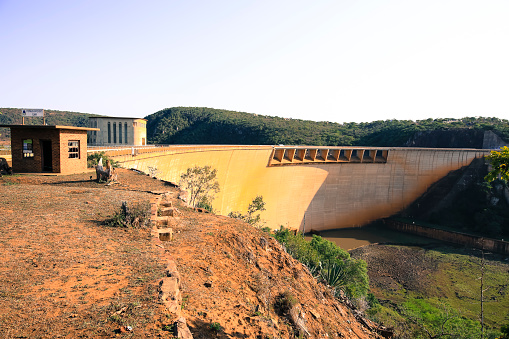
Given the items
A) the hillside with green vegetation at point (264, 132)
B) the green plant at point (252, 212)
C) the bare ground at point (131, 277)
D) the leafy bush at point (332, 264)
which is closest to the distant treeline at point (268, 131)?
the hillside with green vegetation at point (264, 132)

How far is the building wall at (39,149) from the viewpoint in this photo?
16211 millimetres

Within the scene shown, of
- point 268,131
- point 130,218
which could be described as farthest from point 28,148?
point 268,131

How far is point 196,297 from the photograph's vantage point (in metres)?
6.03

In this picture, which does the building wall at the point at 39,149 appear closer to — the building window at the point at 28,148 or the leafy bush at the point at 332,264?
the building window at the point at 28,148

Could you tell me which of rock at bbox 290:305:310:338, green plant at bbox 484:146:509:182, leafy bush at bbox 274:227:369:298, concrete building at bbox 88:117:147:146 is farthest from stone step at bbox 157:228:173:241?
concrete building at bbox 88:117:147:146

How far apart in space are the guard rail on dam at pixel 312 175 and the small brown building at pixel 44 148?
3.56 meters

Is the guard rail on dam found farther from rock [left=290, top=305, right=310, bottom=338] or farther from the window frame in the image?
rock [left=290, top=305, right=310, bottom=338]

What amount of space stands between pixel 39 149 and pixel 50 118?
2007 inches

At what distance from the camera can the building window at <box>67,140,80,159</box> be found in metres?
17.1

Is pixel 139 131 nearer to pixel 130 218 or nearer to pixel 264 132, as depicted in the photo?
pixel 130 218

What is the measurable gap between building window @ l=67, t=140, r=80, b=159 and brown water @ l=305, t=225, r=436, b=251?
83.9 feet

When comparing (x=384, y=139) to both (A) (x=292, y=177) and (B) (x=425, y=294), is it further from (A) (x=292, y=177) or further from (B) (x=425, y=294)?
(B) (x=425, y=294)

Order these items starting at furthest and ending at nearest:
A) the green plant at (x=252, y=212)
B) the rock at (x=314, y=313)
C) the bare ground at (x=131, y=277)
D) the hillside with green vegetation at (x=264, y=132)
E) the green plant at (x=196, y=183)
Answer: the hillside with green vegetation at (x=264, y=132)
the green plant at (x=252, y=212)
the green plant at (x=196, y=183)
the rock at (x=314, y=313)
the bare ground at (x=131, y=277)

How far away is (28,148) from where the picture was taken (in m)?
16.7
